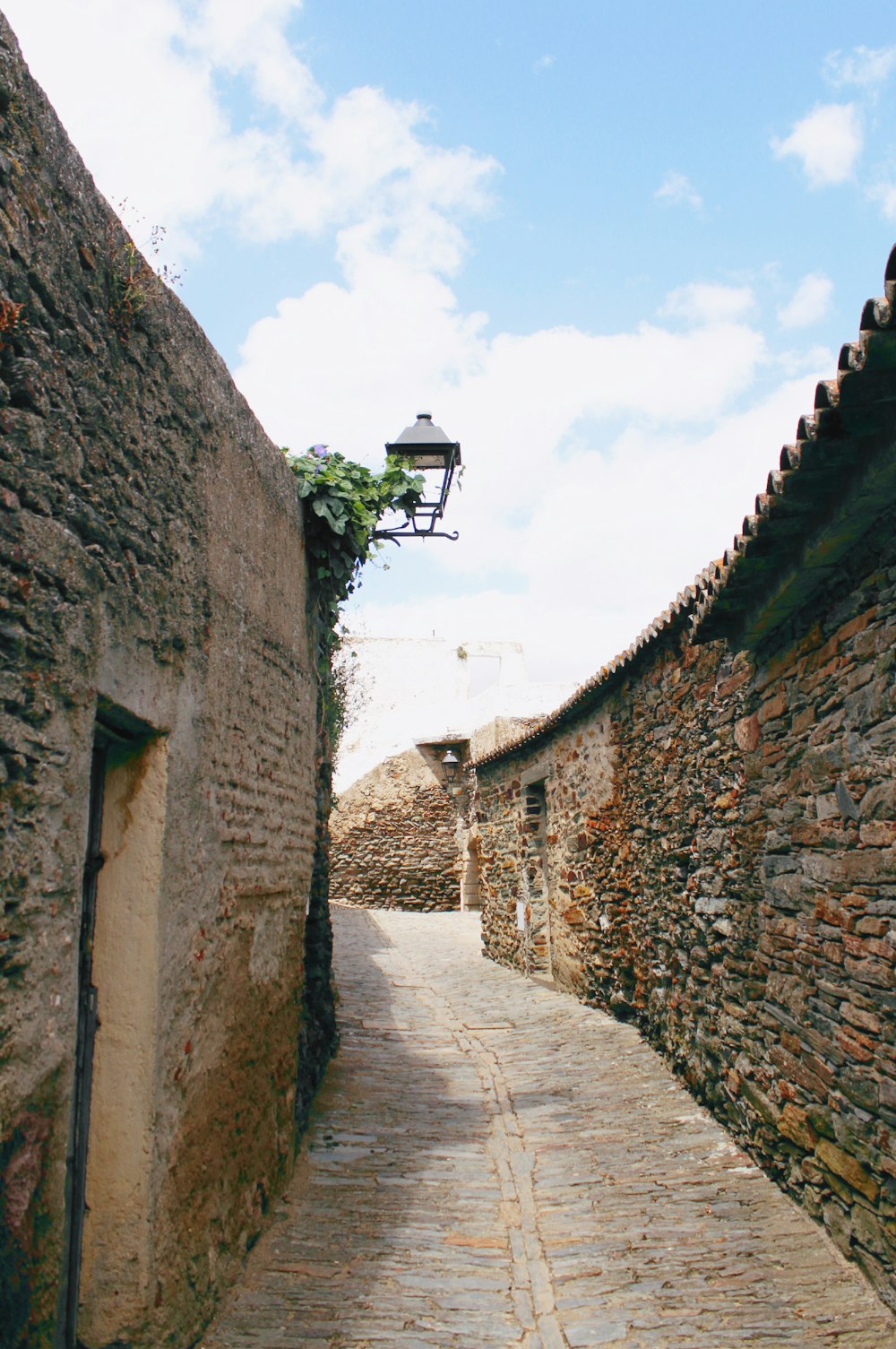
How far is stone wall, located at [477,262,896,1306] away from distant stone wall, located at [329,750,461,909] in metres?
11.9

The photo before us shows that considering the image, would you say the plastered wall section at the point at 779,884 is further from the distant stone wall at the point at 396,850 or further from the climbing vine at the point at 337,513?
the distant stone wall at the point at 396,850

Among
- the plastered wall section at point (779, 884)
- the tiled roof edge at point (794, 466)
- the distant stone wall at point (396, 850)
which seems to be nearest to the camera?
the tiled roof edge at point (794, 466)

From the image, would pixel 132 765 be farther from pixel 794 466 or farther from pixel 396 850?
pixel 396 850

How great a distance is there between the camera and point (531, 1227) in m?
4.37

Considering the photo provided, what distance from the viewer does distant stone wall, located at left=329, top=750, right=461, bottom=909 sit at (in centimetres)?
1953

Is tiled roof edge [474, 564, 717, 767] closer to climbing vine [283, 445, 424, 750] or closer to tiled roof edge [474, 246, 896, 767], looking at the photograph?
tiled roof edge [474, 246, 896, 767]

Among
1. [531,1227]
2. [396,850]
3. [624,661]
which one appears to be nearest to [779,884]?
[531,1227]

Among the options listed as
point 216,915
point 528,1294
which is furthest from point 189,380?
point 528,1294

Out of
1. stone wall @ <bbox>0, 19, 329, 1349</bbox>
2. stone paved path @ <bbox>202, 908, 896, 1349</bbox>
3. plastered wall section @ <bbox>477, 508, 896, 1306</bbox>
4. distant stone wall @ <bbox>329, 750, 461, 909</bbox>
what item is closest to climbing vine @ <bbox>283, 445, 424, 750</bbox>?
stone wall @ <bbox>0, 19, 329, 1349</bbox>

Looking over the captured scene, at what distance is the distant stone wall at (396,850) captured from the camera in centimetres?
1953

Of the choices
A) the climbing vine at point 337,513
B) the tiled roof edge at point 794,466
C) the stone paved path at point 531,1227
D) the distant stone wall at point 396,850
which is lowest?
the stone paved path at point 531,1227

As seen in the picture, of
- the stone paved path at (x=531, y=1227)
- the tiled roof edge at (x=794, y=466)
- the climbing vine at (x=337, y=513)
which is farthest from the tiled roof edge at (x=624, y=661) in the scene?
the stone paved path at (x=531, y=1227)

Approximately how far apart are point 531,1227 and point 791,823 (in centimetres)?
220

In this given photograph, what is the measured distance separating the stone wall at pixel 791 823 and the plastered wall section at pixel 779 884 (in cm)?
1
